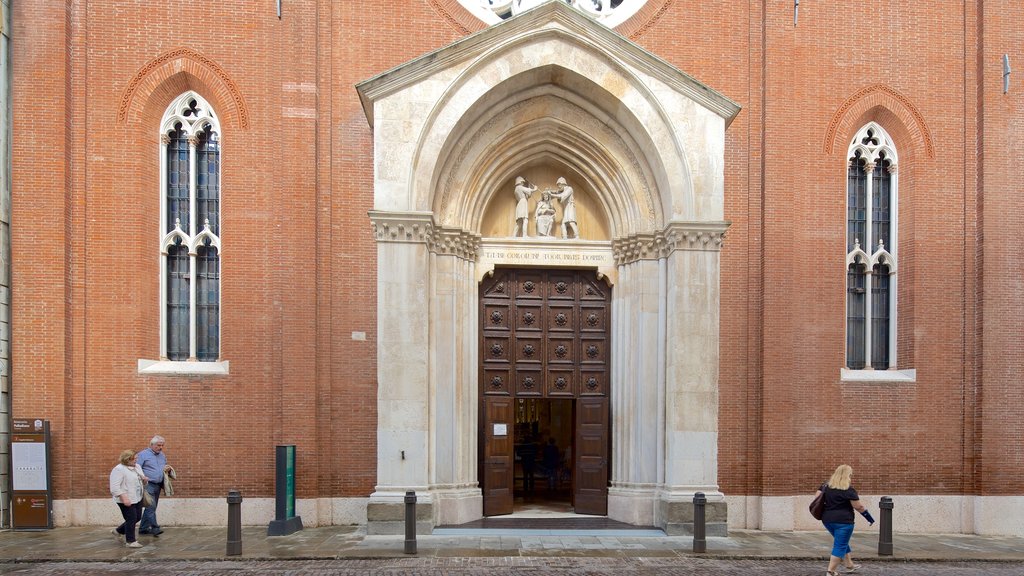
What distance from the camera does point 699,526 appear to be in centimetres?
1086

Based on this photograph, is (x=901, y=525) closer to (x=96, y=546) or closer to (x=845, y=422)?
(x=845, y=422)

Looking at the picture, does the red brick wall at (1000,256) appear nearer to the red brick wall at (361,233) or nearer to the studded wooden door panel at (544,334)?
the red brick wall at (361,233)

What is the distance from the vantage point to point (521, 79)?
12422 millimetres

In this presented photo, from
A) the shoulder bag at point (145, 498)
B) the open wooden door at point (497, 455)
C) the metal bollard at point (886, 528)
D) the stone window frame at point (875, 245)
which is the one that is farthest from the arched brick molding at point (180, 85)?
the metal bollard at point (886, 528)

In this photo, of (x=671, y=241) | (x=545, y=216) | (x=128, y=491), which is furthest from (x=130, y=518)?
(x=671, y=241)

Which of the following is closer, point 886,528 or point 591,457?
point 886,528

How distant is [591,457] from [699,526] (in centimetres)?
296

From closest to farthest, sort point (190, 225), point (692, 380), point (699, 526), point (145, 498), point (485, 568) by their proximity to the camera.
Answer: point (485, 568) → point (699, 526) → point (145, 498) → point (692, 380) → point (190, 225)

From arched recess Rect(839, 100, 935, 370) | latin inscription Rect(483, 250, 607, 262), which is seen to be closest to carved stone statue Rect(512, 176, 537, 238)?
latin inscription Rect(483, 250, 607, 262)

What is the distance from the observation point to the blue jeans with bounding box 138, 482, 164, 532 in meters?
11.5

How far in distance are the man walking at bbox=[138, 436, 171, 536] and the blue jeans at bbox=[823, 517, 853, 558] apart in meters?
9.97

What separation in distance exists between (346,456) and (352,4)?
26.8 ft

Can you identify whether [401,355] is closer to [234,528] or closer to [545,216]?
[234,528]

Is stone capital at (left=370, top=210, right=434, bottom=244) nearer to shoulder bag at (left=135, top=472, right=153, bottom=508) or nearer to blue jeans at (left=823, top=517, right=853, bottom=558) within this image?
shoulder bag at (left=135, top=472, right=153, bottom=508)
